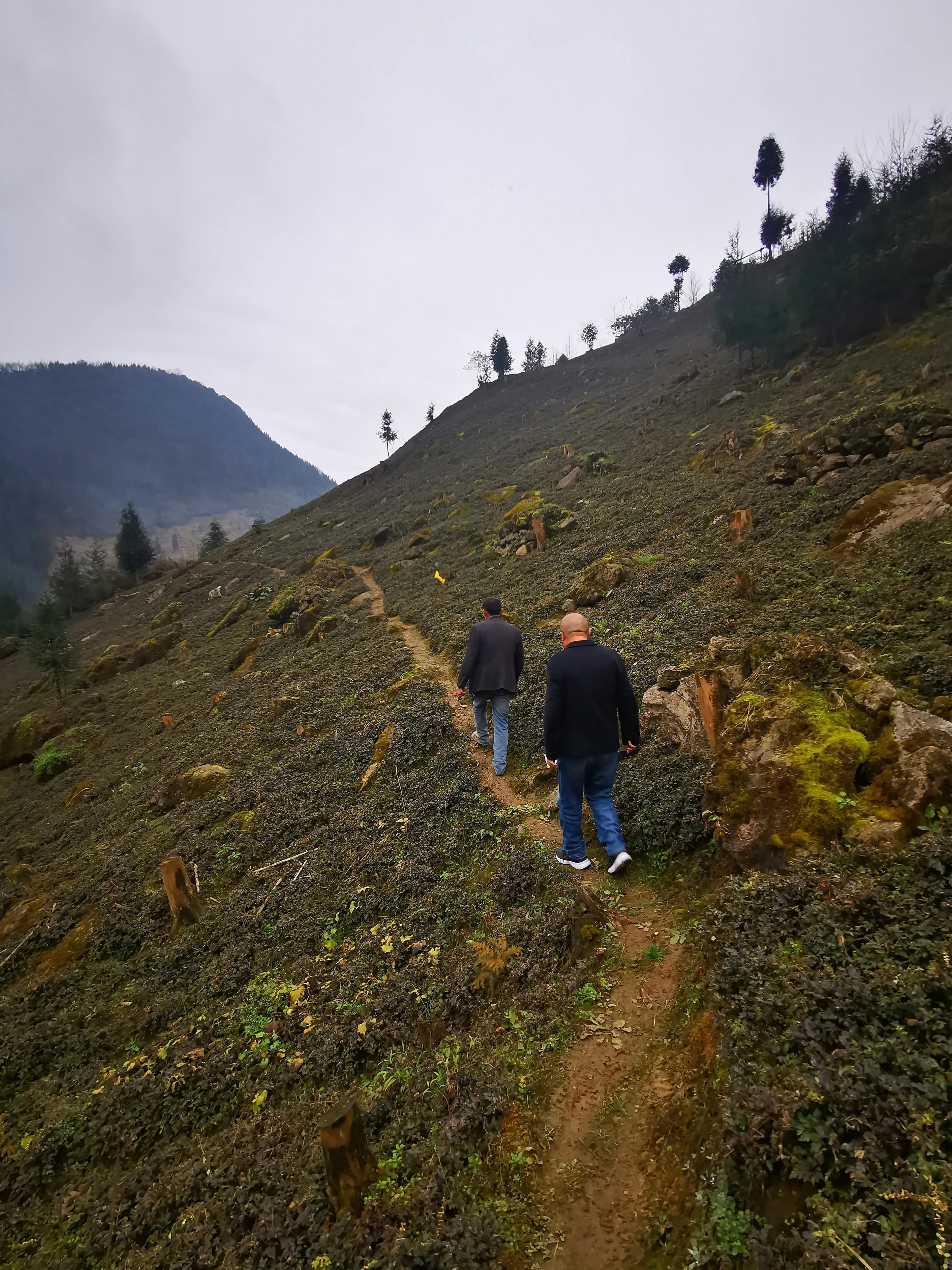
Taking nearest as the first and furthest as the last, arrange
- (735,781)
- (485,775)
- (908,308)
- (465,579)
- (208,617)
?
1. (735,781)
2. (485,775)
3. (465,579)
4. (908,308)
5. (208,617)

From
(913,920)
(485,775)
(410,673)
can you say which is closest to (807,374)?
(410,673)

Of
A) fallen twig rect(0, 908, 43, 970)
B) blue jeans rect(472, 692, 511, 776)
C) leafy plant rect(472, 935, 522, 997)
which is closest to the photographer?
leafy plant rect(472, 935, 522, 997)

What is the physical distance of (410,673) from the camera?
1440cm

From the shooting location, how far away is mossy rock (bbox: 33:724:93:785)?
20.5 metres

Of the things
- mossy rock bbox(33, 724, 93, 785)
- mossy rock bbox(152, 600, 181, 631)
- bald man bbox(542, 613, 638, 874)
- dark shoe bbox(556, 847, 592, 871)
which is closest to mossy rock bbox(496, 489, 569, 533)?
bald man bbox(542, 613, 638, 874)

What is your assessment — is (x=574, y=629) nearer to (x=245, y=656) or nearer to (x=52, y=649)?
(x=245, y=656)

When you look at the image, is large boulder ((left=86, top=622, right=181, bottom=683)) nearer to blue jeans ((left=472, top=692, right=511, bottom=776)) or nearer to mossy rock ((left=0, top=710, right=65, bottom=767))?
mossy rock ((left=0, top=710, right=65, bottom=767))

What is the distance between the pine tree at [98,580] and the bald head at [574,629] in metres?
65.6

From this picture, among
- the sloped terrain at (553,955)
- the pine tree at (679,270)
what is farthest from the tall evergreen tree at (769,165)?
the sloped terrain at (553,955)

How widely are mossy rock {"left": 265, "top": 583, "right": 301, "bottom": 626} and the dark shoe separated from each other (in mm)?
22742

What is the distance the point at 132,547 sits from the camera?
57438 mm

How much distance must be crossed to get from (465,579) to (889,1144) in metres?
20.7

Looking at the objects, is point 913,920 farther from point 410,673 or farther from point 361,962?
point 410,673

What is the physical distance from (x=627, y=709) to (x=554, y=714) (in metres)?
0.81
